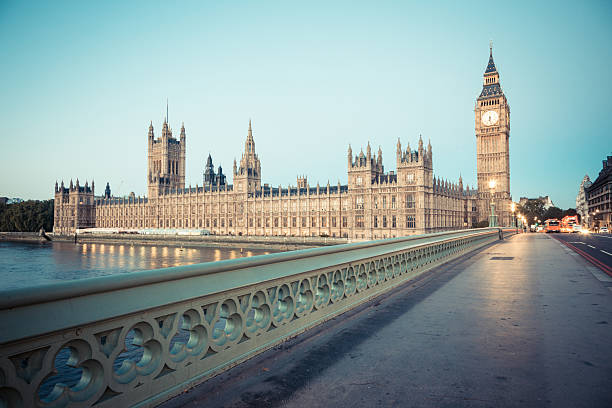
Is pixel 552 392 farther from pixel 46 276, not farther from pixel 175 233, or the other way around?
pixel 175 233

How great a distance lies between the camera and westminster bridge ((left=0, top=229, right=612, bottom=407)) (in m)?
2.93

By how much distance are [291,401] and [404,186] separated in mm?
73446

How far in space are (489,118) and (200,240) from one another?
8481 centimetres

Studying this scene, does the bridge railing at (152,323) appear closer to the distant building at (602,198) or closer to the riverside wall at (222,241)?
the riverside wall at (222,241)

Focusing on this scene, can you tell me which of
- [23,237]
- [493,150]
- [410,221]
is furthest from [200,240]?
[493,150]

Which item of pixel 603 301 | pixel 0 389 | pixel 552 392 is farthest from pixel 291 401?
pixel 603 301

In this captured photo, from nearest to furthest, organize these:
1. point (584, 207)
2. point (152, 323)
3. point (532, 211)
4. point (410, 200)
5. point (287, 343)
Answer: point (152, 323) < point (287, 343) < point (410, 200) < point (532, 211) < point (584, 207)

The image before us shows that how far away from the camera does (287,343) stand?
17.6 feet

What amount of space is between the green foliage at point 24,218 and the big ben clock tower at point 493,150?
482ft

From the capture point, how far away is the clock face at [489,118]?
109812mm

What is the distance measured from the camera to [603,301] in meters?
7.93

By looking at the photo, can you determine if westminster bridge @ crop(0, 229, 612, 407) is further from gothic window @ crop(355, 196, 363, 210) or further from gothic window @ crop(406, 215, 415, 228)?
gothic window @ crop(355, 196, 363, 210)

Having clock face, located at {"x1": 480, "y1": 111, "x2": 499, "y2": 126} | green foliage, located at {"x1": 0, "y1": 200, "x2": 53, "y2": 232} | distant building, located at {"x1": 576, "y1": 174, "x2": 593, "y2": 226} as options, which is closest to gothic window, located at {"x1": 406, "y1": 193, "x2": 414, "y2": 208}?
clock face, located at {"x1": 480, "y1": 111, "x2": 499, "y2": 126}

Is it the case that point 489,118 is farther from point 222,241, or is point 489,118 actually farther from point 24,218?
point 24,218
